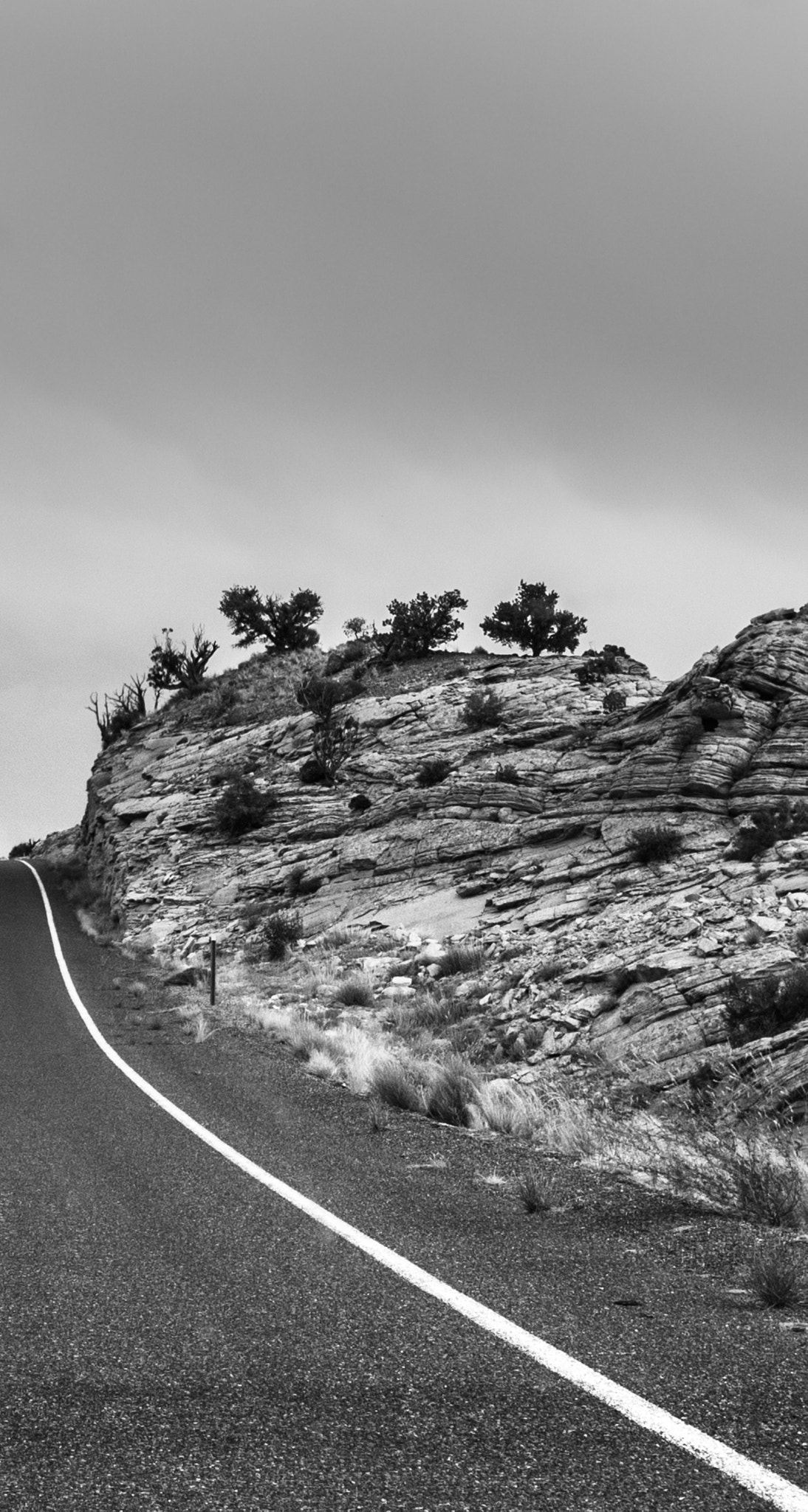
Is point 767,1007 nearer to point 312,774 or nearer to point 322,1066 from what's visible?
point 322,1066

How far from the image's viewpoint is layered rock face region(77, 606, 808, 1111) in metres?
15.8

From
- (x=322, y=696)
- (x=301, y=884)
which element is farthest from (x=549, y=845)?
(x=322, y=696)

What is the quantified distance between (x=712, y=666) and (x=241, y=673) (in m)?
35.0

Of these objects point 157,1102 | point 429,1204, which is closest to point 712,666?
point 157,1102

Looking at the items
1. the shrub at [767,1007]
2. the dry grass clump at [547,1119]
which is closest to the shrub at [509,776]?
the shrub at [767,1007]

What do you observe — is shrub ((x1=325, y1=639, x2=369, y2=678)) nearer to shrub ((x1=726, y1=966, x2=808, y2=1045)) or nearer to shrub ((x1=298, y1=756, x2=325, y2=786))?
shrub ((x1=298, y1=756, x2=325, y2=786))

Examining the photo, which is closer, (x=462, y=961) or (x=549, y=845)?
(x=462, y=961)

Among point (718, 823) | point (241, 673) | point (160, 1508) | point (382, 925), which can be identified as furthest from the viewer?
point (241, 673)

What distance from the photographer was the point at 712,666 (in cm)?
2861

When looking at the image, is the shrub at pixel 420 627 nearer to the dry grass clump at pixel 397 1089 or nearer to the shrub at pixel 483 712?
the shrub at pixel 483 712

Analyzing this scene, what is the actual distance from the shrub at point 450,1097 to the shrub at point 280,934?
46.7 ft

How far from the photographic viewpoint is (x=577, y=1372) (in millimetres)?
4430

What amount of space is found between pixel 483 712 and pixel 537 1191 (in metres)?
30.3

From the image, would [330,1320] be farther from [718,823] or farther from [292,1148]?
[718,823]
